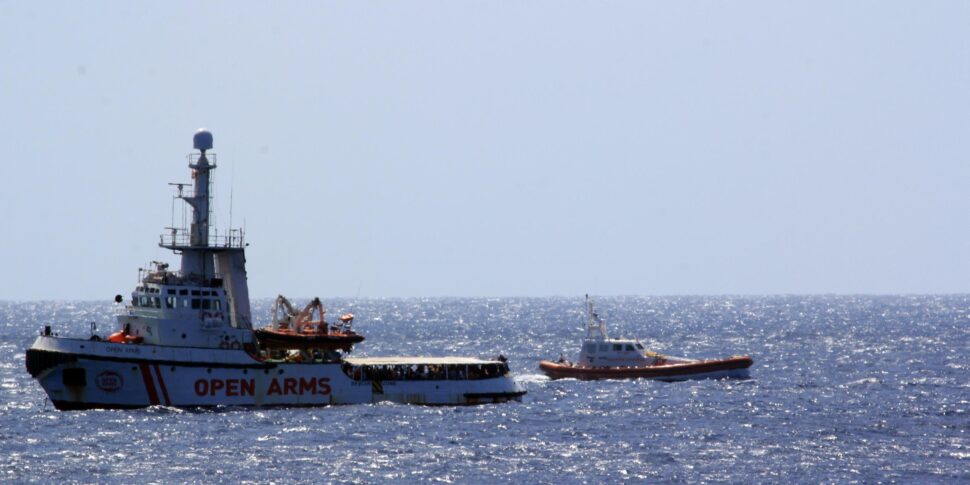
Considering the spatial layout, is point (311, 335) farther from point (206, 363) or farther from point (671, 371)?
point (671, 371)

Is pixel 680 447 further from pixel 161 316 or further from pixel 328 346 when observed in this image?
pixel 161 316

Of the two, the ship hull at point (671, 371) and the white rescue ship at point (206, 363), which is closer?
the white rescue ship at point (206, 363)

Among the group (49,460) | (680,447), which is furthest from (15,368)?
(680,447)

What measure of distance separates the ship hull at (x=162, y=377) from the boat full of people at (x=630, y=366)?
27413mm

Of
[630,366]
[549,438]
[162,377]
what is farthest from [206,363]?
[630,366]

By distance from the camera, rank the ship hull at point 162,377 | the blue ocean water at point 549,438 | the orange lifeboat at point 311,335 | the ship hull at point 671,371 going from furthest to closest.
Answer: the ship hull at point 671,371, the orange lifeboat at point 311,335, the ship hull at point 162,377, the blue ocean water at point 549,438

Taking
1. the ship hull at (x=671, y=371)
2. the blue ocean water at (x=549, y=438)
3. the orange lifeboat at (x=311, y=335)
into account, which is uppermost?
the orange lifeboat at (x=311, y=335)

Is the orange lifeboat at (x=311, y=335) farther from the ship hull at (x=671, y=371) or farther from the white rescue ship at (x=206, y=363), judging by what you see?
the ship hull at (x=671, y=371)

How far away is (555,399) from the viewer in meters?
85.2

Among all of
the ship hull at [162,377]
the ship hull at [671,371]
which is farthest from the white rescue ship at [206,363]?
the ship hull at [671,371]

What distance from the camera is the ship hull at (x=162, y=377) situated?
237ft

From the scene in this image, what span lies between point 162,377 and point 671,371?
37.5m

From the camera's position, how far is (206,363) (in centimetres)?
7344

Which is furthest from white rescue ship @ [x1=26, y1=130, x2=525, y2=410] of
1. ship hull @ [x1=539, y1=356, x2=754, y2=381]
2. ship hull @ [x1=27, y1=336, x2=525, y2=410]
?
ship hull @ [x1=539, y1=356, x2=754, y2=381]
